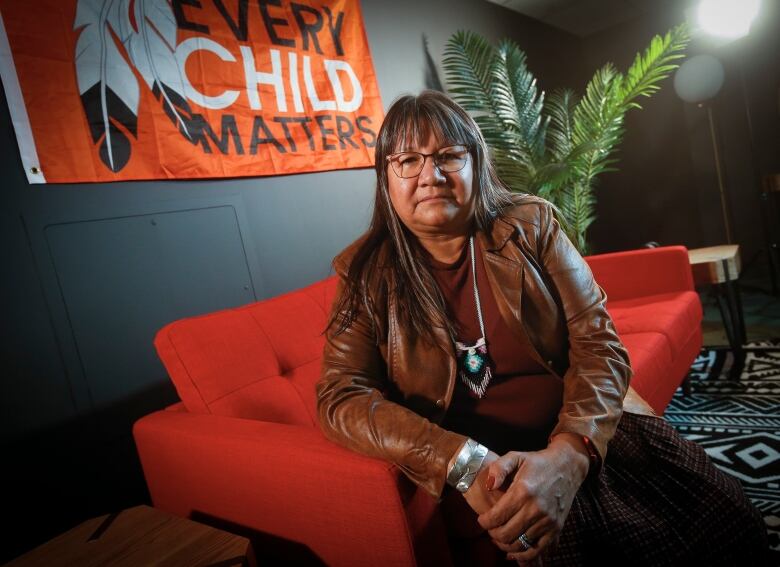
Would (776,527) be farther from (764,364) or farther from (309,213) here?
(309,213)

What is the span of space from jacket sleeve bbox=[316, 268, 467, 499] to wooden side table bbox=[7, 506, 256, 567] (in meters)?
0.31

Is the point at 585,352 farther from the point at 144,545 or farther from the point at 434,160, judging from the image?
the point at 144,545

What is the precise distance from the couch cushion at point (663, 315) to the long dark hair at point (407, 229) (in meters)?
1.24

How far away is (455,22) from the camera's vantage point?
13.0 feet

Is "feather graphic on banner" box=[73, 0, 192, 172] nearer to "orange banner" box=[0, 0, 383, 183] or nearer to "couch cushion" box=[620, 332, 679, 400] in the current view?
"orange banner" box=[0, 0, 383, 183]

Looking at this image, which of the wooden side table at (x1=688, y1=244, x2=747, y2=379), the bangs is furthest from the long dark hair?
the wooden side table at (x1=688, y1=244, x2=747, y2=379)

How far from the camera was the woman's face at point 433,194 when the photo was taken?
120 cm

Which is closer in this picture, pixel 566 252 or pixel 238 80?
pixel 566 252

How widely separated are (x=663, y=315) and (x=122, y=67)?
8.17ft

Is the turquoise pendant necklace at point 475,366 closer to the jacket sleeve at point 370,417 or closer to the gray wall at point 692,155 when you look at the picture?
the jacket sleeve at point 370,417

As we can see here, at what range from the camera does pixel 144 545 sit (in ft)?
3.69

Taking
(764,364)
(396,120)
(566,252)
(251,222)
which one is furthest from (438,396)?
(764,364)

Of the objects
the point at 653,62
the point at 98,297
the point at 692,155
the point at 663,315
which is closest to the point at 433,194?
the point at 98,297

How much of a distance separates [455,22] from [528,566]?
13.1ft
